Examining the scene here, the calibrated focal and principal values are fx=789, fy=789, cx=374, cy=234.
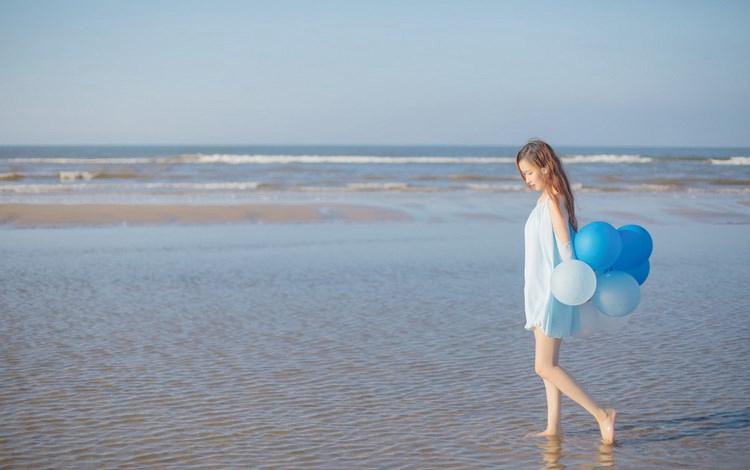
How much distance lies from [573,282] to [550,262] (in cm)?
26

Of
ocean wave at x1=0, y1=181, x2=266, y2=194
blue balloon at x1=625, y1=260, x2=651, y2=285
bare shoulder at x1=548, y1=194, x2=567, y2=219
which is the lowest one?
ocean wave at x1=0, y1=181, x2=266, y2=194

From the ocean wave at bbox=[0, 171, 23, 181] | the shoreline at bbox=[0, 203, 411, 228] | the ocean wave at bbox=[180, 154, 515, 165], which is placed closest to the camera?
the shoreline at bbox=[0, 203, 411, 228]

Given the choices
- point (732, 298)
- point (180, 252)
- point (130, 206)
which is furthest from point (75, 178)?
point (732, 298)

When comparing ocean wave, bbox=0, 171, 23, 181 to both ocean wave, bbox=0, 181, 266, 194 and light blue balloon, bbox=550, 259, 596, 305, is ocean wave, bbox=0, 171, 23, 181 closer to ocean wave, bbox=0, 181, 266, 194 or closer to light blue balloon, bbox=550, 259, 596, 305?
ocean wave, bbox=0, 181, 266, 194

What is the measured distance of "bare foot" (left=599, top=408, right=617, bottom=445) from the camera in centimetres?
412

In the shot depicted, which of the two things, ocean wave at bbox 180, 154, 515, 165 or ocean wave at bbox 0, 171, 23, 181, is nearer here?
ocean wave at bbox 0, 171, 23, 181

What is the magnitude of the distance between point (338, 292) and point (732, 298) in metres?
4.03

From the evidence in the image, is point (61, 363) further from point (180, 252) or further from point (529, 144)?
point (180, 252)

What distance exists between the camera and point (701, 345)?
619 centimetres

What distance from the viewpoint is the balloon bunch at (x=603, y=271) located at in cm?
394

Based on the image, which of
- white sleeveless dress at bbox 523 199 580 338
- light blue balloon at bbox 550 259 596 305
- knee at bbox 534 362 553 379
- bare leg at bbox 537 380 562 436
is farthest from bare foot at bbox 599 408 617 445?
light blue balloon at bbox 550 259 596 305

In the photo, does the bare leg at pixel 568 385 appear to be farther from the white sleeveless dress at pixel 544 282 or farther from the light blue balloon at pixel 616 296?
the light blue balloon at pixel 616 296

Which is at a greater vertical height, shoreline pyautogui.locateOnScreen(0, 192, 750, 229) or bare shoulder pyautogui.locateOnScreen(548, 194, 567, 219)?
bare shoulder pyautogui.locateOnScreen(548, 194, 567, 219)

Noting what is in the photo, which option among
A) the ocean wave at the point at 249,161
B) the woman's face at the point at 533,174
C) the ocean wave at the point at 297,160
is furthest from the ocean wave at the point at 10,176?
the woman's face at the point at 533,174
